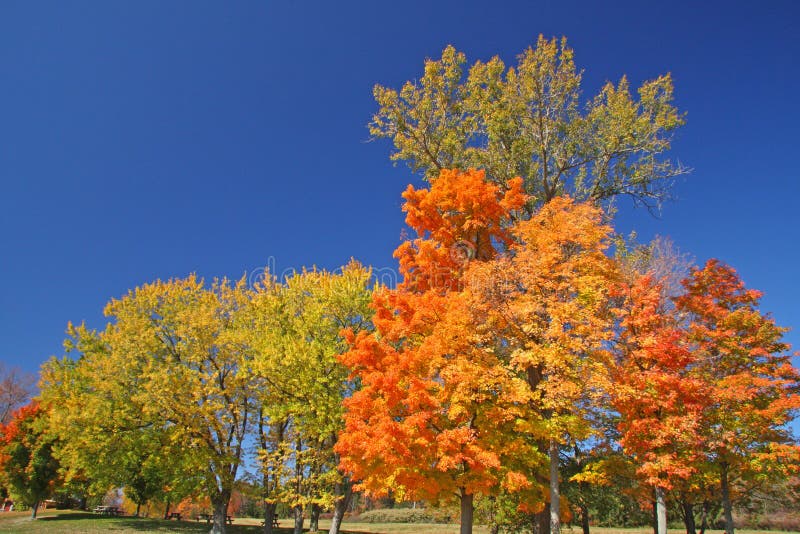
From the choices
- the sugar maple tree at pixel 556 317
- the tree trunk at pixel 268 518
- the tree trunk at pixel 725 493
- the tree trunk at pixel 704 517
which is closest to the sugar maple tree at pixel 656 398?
the sugar maple tree at pixel 556 317

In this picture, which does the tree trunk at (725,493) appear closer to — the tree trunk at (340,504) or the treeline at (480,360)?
the treeline at (480,360)

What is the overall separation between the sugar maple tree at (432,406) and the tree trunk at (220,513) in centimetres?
1026

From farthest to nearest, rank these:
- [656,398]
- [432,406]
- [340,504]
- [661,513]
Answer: [340,504] → [661,513] → [656,398] → [432,406]

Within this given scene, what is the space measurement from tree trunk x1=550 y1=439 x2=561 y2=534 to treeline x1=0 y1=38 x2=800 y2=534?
0.30ft

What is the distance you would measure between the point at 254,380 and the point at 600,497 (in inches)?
826

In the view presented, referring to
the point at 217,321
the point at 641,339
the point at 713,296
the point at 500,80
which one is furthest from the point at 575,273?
the point at 217,321

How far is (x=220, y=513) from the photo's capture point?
2264 cm

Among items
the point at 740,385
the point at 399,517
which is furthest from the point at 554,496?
the point at 399,517

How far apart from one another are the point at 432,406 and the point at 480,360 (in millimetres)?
2367

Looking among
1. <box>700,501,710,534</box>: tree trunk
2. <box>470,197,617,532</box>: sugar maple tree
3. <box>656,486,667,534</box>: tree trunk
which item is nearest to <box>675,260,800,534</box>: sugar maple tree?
<box>656,486,667,534</box>: tree trunk

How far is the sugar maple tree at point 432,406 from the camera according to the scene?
47.9 feet

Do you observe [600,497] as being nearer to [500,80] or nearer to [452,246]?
[452,246]

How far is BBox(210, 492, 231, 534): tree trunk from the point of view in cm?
2225

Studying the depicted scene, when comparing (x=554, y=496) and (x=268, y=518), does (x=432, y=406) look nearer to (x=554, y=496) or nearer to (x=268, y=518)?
(x=554, y=496)
